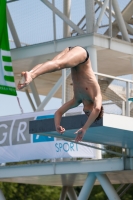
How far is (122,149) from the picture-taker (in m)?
27.7

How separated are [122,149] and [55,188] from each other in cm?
3731

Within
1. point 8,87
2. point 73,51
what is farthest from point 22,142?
point 73,51

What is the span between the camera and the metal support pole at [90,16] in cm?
2955

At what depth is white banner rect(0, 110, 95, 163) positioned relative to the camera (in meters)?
28.0

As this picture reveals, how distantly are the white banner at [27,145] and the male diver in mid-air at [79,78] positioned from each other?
14844mm

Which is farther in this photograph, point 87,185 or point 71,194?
point 71,194

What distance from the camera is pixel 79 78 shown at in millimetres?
12344

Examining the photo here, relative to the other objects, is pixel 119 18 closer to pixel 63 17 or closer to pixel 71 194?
pixel 63 17

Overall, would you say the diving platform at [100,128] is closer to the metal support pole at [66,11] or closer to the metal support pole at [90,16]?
the metal support pole at [90,16]

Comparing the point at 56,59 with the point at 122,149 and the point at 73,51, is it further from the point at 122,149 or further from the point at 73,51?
the point at 122,149

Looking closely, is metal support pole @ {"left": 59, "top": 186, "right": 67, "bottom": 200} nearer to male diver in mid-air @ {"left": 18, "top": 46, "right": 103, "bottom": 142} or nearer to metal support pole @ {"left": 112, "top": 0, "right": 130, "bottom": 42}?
metal support pole @ {"left": 112, "top": 0, "right": 130, "bottom": 42}

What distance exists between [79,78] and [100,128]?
1108 cm

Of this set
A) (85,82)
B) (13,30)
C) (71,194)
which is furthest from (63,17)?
(85,82)

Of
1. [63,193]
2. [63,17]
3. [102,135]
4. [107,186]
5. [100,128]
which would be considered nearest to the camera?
[100,128]
